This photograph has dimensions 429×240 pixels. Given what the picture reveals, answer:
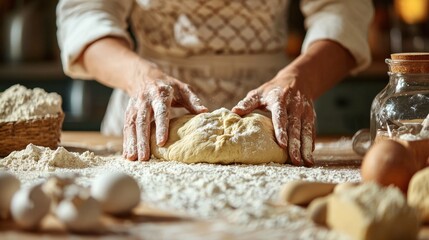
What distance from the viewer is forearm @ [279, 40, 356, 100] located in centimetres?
157

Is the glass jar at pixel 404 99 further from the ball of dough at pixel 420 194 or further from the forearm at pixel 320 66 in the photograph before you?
the ball of dough at pixel 420 194

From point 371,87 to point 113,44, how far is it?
5.28 ft

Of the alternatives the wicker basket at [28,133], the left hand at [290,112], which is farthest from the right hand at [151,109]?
the wicker basket at [28,133]

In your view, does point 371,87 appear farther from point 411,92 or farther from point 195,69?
point 411,92

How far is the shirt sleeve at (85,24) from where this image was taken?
70.8 inches

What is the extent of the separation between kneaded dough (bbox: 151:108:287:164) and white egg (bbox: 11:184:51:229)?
1.69 ft

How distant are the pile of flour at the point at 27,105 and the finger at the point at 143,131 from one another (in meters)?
0.27

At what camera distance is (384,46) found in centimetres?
342

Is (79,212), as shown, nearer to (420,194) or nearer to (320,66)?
(420,194)

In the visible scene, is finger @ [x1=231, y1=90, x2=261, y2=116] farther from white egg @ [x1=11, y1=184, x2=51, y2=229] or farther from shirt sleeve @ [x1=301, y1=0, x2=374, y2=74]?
white egg @ [x1=11, y1=184, x2=51, y2=229]

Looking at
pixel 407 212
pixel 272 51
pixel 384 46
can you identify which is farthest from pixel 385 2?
pixel 407 212

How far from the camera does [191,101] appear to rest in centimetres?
145

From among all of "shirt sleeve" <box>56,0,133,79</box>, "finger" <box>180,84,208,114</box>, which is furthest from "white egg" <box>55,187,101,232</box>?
"shirt sleeve" <box>56,0,133,79</box>

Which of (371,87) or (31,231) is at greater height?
(31,231)
